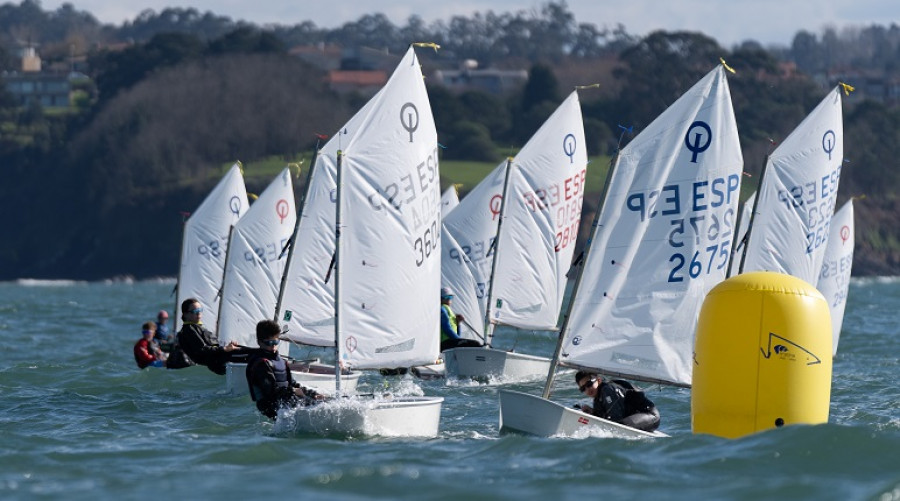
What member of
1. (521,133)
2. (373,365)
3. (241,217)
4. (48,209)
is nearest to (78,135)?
(48,209)

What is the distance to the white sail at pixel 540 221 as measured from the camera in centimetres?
2269

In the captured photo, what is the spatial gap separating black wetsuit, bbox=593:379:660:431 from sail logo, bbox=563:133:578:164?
31.6ft

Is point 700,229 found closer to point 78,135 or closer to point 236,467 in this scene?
point 236,467

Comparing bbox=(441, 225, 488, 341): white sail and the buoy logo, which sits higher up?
the buoy logo

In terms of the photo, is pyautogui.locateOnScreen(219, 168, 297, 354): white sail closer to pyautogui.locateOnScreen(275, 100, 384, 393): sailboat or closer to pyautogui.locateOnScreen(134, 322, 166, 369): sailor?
pyautogui.locateOnScreen(134, 322, 166, 369): sailor

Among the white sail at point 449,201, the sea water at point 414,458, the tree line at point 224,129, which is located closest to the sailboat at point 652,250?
the sea water at point 414,458

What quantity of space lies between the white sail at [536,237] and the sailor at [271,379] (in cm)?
893

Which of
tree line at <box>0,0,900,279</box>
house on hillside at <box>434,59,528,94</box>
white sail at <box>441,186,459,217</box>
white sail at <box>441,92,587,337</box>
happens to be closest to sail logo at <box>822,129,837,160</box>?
white sail at <box>441,92,587,337</box>

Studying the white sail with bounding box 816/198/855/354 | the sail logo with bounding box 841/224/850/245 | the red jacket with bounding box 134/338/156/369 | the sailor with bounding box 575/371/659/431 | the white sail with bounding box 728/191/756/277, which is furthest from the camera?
the sail logo with bounding box 841/224/850/245

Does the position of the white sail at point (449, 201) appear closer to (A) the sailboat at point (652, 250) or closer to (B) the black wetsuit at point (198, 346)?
(B) the black wetsuit at point (198, 346)

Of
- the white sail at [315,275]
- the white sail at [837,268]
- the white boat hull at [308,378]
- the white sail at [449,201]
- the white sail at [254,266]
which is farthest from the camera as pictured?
the white sail at [449,201]

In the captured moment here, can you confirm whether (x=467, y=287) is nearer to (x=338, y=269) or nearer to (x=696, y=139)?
(x=338, y=269)

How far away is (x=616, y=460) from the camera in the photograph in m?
12.0

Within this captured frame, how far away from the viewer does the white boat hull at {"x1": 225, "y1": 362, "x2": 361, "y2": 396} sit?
16625mm
